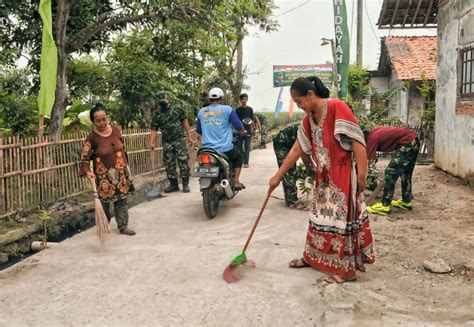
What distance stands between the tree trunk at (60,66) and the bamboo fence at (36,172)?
84 cm

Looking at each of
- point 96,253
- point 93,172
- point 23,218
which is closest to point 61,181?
point 23,218

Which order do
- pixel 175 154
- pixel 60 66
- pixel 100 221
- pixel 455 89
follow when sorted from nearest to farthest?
pixel 100 221 < pixel 60 66 < pixel 175 154 < pixel 455 89

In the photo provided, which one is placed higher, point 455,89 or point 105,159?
point 455,89

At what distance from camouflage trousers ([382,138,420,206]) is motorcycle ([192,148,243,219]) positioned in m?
2.11

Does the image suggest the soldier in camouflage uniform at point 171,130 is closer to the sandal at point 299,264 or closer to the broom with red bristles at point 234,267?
the broom with red bristles at point 234,267

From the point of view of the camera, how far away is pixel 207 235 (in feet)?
18.3

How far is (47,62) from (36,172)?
4.83ft

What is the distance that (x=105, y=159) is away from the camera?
17.7 ft

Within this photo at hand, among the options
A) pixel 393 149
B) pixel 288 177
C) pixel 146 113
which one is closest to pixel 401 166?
pixel 393 149

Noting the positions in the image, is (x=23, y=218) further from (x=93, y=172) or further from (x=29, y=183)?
(x=93, y=172)

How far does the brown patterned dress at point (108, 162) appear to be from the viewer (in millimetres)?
5359

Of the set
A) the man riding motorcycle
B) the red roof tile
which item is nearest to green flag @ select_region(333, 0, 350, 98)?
the man riding motorcycle

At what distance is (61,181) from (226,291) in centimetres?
420

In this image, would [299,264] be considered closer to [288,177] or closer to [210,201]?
[210,201]
